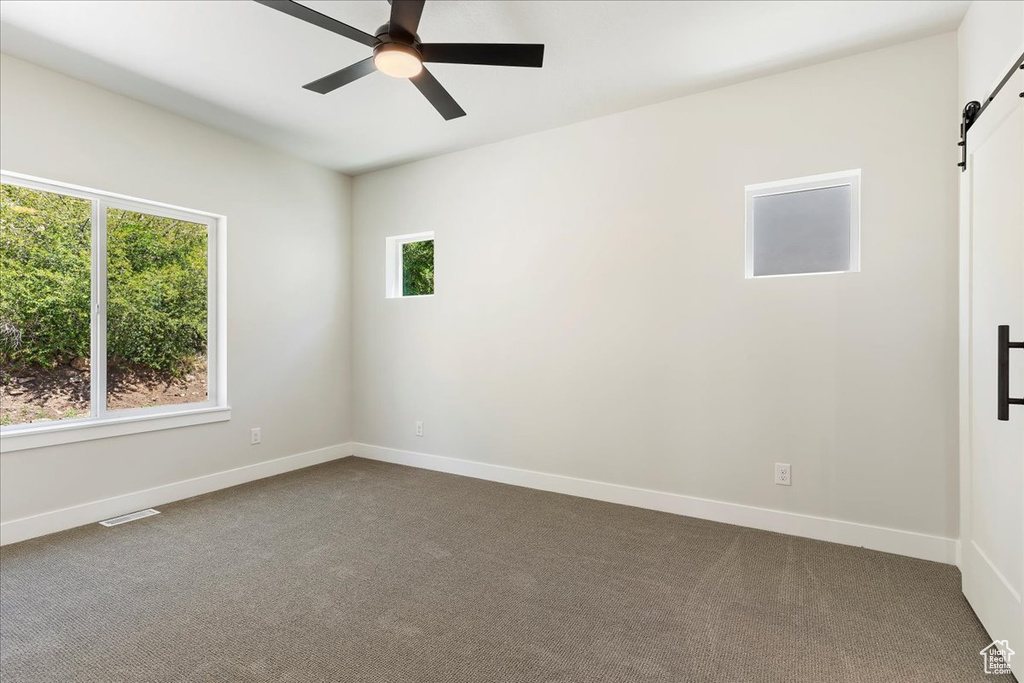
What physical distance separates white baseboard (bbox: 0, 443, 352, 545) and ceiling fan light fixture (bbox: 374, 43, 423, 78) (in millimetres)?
3203

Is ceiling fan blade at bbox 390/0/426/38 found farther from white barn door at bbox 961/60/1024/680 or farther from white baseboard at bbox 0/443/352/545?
white baseboard at bbox 0/443/352/545

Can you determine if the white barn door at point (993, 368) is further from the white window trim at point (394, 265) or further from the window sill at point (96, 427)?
the window sill at point (96, 427)

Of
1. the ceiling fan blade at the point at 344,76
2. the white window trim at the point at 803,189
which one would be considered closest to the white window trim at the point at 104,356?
the ceiling fan blade at the point at 344,76

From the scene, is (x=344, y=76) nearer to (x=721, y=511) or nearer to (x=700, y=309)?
(x=700, y=309)

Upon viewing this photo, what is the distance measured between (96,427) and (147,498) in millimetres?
602

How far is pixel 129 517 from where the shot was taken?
3.17 meters

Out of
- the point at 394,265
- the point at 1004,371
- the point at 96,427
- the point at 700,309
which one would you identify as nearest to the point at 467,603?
the point at 1004,371

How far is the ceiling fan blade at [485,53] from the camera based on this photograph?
2.09 metres

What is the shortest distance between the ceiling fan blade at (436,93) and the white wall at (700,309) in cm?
129

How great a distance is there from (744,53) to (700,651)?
2983mm

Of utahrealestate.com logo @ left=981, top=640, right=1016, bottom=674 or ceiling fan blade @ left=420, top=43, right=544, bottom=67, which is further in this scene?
ceiling fan blade @ left=420, top=43, right=544, bottom=67

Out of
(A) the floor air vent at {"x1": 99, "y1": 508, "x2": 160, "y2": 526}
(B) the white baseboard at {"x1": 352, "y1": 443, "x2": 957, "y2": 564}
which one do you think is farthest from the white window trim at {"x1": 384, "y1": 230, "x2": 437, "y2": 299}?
(A) the floor air vent at {"x1": 99, "y1": 508, "x2": 160, "y2": 526}

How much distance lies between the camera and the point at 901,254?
2643 mm

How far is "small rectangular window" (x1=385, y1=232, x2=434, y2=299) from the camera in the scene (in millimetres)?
4539
